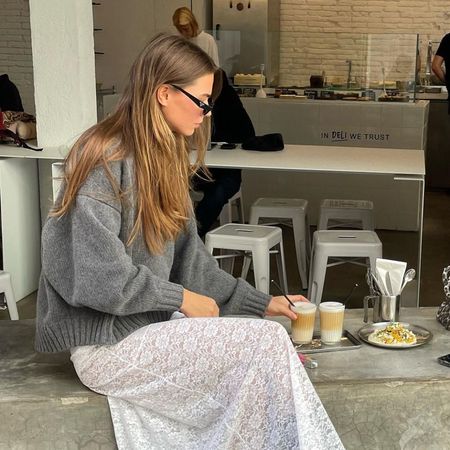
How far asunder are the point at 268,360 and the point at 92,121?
2.89m

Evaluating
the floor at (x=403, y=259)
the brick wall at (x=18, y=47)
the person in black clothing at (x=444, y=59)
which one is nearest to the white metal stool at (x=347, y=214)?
the floor at (x=403, y=259)

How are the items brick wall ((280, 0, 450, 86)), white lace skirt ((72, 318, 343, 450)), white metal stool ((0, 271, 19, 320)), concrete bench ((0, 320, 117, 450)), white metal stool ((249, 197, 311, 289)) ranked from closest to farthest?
white lace skirt ((72, 318, 343, 450)) → concrete bench ((0, 320, 117, 450)) → white metal stool ((0, 271, 19, 320)) → white metal stool ((249, 197, 311, 289)) → brick wall ((280, 0, 450, 86))

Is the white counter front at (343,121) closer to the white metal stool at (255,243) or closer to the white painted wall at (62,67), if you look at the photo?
the white painted wall at (62,67)

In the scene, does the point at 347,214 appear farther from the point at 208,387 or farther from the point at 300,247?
the point at 208,387

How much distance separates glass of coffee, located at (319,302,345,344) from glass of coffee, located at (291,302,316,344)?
0.04 meters

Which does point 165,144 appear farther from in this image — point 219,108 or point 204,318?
point 219,108

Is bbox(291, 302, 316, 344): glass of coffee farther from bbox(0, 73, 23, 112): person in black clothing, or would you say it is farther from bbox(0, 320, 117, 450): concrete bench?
bbox(0, 73, 23, 112): person in black clothing

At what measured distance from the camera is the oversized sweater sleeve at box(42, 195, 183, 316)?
1883mm

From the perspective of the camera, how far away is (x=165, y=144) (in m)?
2.02

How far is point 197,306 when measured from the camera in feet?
6.74

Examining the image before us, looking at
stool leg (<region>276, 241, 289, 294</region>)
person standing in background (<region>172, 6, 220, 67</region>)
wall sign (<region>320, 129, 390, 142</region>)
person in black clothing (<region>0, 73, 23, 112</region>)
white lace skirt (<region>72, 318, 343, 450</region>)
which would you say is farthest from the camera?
person standing in background (<region>172, 6, 220, 67</region>)

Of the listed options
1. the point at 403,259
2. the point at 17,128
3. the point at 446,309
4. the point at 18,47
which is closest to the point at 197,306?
the point at 446,309

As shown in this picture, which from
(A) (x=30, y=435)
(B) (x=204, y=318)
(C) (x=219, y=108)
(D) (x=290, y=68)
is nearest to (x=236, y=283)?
(B) (x=204, y=318)

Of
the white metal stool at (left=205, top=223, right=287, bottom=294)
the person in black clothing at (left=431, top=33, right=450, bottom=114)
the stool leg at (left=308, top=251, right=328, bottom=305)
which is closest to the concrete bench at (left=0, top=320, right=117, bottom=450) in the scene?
the white metal stool at (left=205, top=223, right=287, bottom=294)
